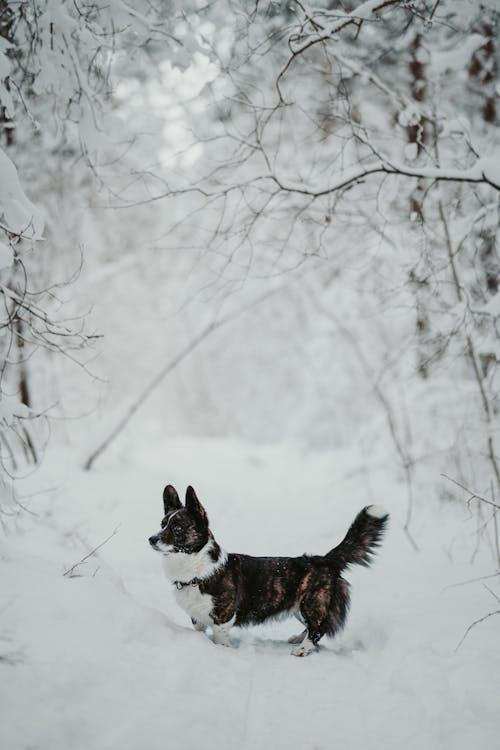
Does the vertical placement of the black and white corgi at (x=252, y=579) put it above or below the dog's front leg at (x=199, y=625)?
above

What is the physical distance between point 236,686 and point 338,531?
4.47m

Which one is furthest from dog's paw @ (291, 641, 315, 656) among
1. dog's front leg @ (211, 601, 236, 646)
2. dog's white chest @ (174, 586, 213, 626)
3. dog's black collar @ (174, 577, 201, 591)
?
dog's black collar @ (174, 577, 201, 591)

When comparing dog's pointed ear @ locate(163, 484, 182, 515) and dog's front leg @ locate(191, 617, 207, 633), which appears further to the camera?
dog's pointed ear @ locate(163, 484, 182, 515)

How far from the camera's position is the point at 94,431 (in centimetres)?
805

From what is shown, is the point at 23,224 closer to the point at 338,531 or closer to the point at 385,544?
the point at 385,544

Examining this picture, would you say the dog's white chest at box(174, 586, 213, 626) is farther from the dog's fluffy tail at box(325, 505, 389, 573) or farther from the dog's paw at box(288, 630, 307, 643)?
the dog's fluffy tail at box(325, 505, 389, 573)

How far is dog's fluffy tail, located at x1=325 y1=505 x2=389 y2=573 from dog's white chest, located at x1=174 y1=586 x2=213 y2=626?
98 centimetres

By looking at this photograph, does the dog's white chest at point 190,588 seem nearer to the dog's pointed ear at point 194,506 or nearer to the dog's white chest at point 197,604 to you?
the dog's white chest at point 197,604

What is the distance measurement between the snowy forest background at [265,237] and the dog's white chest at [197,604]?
1.30 ft

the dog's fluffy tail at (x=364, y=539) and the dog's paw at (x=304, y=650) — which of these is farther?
the dog's fluffy tail at (x=364, y=539)

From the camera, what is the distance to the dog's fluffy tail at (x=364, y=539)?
11.0 ft

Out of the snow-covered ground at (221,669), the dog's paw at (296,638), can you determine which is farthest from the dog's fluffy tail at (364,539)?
the dog's paw at (296,638)

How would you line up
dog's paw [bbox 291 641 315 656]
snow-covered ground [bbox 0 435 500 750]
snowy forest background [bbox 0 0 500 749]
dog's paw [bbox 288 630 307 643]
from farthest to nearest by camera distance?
dog's paw [bbox 288 630 307 643] < dog's paw [bbox 291 641 315 656] < snowy forest background [bbox 0 0 500 749] < snow-covered ground [bbox 0 435 500 750]

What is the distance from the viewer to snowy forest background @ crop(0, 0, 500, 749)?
9.71ft
